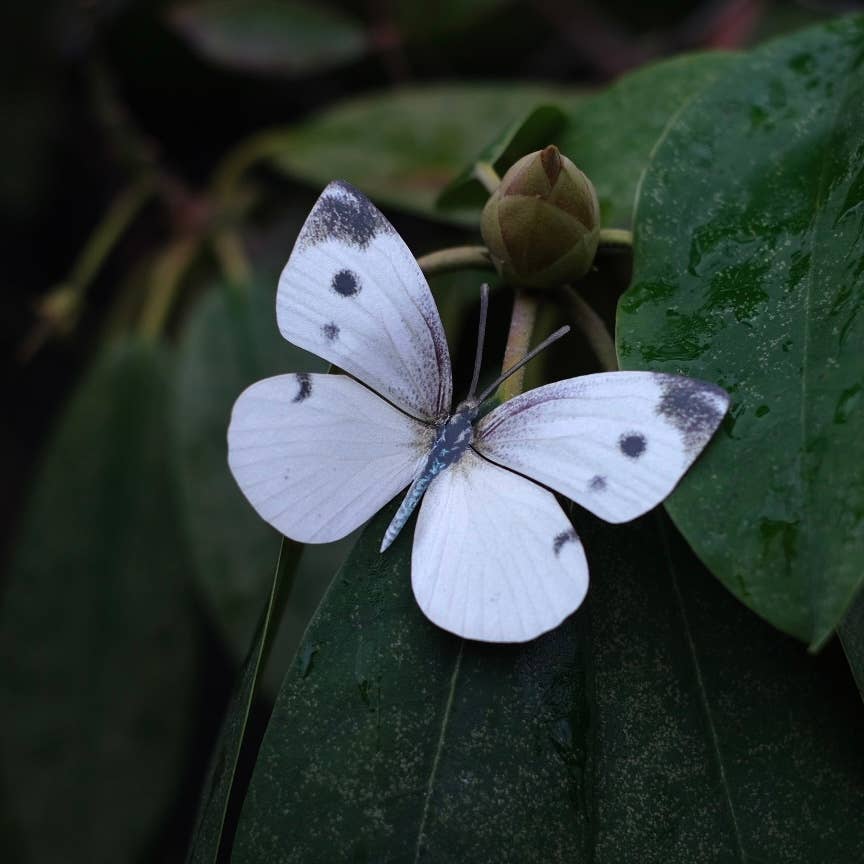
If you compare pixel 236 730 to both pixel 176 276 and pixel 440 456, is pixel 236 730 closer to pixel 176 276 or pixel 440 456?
pixel 440 456

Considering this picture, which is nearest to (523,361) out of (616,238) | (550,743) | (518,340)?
(518,340)

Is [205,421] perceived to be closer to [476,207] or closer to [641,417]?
[476,207]

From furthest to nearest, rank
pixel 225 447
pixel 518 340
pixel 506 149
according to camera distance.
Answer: pixel 225 447 → pixel 506 149 → pixel 518 340

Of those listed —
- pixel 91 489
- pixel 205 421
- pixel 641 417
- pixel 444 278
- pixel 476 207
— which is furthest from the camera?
pixel 91 489

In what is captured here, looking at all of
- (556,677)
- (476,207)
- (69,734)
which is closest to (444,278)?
(476,207)

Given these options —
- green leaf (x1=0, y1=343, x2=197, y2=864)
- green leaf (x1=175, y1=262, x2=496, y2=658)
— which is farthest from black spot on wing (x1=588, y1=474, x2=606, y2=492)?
green leaf (x1=0, y1=343, x2=197, y2=864)

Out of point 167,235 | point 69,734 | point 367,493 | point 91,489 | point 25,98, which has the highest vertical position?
point 367,493
